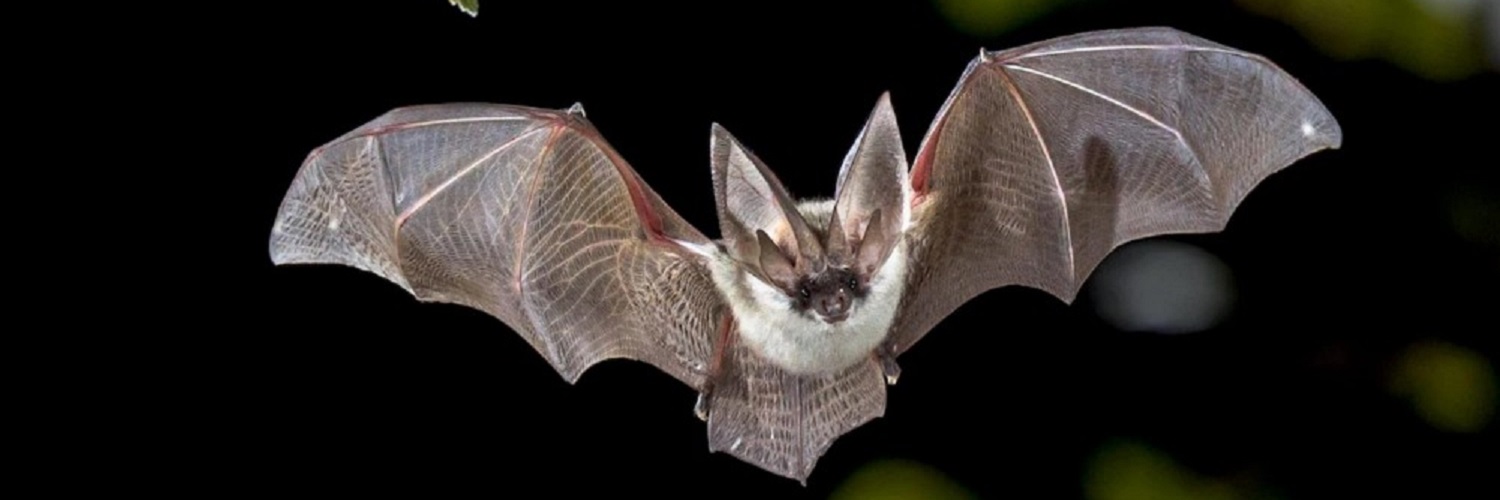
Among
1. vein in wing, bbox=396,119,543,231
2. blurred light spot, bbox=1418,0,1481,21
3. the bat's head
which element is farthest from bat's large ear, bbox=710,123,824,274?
blurred light spot, bbox=1418,0,1481,21

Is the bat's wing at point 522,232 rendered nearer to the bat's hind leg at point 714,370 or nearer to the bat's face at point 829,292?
the bat's hind leg at point 714,370

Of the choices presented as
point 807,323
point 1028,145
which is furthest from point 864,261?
point 1028,145

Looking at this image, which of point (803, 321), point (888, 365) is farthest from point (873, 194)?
point (888, 365)

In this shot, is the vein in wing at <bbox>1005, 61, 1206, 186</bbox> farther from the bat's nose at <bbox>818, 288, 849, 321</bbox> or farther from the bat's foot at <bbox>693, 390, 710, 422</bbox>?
the bat's foot at <bbox>693, 390, 710, 422</bbox>

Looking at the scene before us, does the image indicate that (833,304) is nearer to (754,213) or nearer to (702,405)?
(754,213)

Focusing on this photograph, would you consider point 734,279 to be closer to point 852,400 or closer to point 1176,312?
point 852,400
